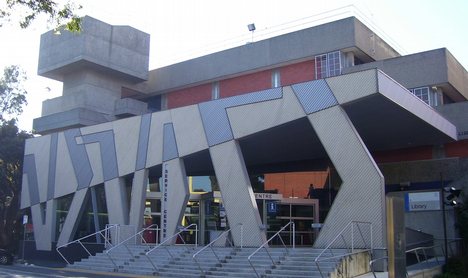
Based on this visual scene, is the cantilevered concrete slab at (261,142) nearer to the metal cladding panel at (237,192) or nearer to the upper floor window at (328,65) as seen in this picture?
the metal cladding panel at (237,192)

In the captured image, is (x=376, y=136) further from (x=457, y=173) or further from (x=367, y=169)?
(x=367, y=169)

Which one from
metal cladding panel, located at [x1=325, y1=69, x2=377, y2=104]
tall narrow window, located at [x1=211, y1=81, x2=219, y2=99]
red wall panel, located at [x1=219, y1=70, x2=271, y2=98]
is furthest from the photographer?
tall narrow window, located at [x1=211, y1=81, x2=219, y2=99]

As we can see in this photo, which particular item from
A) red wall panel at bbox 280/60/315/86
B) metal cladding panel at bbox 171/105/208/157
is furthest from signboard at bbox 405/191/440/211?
metal cladding panel at bbox 171/105/208/157

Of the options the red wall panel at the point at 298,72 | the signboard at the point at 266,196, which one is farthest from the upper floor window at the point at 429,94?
the signboard at the point at 266,196

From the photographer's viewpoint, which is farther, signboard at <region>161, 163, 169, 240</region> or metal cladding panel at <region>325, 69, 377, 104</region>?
signboard at <region>161, 163, 169, 240</region>

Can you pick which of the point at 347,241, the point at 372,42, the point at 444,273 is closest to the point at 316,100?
the point at 347,241

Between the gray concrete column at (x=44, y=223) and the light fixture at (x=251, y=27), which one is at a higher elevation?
the light fixture at (x=251, y=27)

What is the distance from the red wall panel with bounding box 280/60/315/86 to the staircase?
13.7 m

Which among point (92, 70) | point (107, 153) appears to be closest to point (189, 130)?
point (107, 153)

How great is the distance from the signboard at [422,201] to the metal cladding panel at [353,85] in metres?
8.22

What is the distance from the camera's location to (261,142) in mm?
26844

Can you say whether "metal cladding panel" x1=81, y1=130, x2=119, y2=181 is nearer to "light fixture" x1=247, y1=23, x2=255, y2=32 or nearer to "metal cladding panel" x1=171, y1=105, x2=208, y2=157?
"metal cladding panel" x1=171, y1=105, x2=208, y2=157

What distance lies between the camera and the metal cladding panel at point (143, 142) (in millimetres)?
28469

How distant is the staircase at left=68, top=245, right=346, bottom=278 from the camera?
18.5 meters
